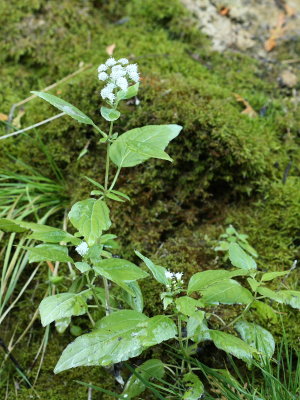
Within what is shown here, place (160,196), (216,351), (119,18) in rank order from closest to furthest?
(216,351), (160,196), (119,18)

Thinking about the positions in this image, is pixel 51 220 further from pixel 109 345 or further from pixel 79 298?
pixel 109 345

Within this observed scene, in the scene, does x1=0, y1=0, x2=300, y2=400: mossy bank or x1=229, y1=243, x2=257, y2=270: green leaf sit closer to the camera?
x1=229, y1=243, x2=257, y2=270: green leaf

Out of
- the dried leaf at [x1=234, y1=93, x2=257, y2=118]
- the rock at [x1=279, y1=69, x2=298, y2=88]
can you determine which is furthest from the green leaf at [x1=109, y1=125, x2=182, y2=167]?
the rock at [x1=279, y1=69, x2=298, y2=88]

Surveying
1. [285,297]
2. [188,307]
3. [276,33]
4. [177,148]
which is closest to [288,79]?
[276,33]

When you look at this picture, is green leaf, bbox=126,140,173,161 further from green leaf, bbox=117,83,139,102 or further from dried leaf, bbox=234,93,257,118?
dried leaf, bbox=234,93,257,118

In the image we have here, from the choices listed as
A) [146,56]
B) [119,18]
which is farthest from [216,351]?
[119,18]

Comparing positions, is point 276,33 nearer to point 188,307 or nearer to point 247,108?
point 247,108
